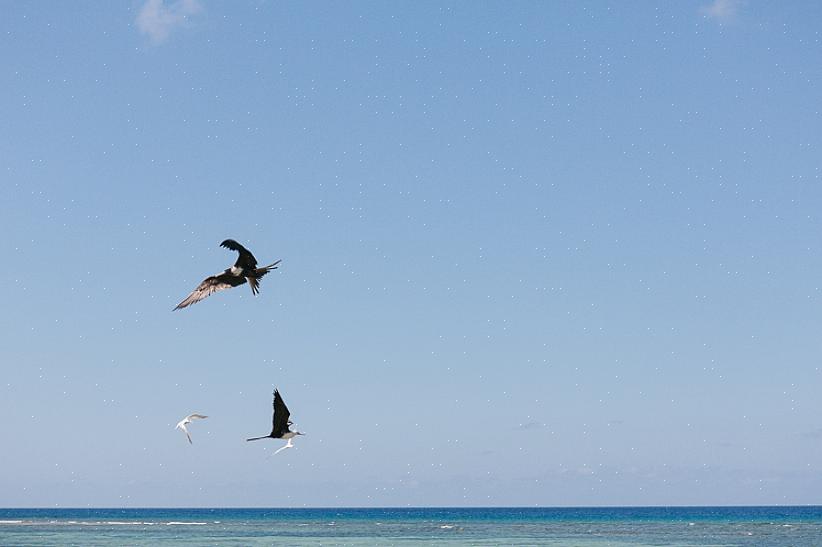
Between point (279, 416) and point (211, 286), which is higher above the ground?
point (211, 286)

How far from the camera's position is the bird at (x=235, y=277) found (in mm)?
16703

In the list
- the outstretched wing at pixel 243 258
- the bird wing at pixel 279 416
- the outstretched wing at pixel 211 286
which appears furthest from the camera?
the bird wing at pixel 279 416

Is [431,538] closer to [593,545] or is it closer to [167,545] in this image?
[593,545]

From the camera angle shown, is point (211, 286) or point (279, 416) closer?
point (211, 286)

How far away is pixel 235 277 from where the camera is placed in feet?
56.5

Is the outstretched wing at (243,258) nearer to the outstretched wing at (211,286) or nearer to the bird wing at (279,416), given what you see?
the outstretched wing at (211,286)

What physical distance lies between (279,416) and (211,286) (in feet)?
9.30

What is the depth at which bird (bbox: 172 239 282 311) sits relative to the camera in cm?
1670

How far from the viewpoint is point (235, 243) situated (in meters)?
16.1

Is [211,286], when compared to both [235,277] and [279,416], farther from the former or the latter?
[279,416]

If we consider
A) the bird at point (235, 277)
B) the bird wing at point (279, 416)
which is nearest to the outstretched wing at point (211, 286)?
the bird at point (235, 277)

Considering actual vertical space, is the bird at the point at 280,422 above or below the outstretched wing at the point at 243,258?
below

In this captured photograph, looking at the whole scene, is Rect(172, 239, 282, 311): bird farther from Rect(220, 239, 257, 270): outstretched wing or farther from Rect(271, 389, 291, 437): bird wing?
Rect(271, 389, 291, 437): bird wing

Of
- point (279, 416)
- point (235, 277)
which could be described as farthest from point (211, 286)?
point (279, 416)
